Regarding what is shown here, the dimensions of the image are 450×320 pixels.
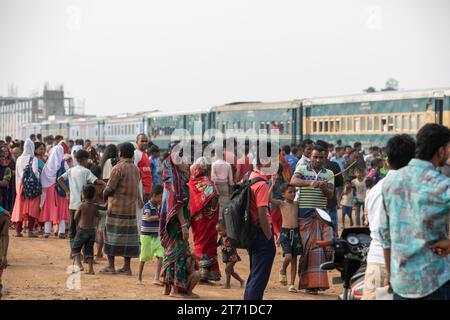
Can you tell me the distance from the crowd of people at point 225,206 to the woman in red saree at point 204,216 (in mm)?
15

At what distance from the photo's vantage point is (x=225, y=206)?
28.4ft

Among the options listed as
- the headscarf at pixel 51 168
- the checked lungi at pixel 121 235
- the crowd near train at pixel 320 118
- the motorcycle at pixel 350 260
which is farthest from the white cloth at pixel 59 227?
the crowd near train at pixel 320 118

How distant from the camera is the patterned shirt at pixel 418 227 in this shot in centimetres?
554

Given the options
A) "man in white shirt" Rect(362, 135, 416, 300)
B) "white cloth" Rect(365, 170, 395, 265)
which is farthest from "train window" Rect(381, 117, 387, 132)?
"man in white shirt" Rect(362, 135, 416, 300)

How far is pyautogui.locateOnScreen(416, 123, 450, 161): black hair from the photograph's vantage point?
18.8 feet

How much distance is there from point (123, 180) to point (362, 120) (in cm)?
2103

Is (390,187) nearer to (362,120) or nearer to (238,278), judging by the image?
(238,278)

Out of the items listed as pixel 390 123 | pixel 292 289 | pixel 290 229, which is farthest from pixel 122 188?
pixel 390 123

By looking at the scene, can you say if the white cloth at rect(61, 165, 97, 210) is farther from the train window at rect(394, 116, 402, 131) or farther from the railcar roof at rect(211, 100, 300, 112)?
the railcar roof at rect(211, 100, 300, 112)

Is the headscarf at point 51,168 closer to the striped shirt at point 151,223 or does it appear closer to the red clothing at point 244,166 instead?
the red clothing at point 244,166

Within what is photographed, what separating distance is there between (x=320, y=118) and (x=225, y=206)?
25982mm

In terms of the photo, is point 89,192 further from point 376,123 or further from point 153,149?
point 376,123

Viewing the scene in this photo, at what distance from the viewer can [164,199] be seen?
10602mm

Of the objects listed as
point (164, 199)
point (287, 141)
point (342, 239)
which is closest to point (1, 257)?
point (164, 199)
